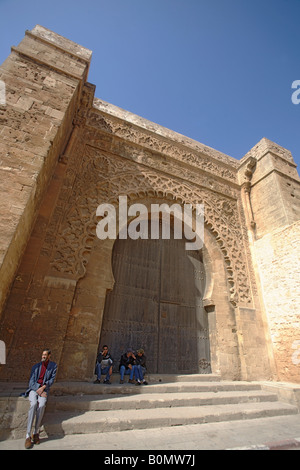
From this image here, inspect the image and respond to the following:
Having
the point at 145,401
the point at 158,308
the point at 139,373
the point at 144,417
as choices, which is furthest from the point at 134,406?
the point at 158,308

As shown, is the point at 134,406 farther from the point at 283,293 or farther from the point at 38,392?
the point at 283,293

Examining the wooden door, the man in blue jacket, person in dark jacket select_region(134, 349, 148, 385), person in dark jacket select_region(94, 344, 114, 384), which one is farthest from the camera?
the wooden door

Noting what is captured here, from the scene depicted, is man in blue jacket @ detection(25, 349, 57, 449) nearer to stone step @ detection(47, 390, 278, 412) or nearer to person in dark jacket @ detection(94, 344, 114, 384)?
stone step @ detection(47, 390, 278, 412)

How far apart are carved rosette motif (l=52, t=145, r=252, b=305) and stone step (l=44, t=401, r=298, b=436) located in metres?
2.23

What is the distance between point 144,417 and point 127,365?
1.41m

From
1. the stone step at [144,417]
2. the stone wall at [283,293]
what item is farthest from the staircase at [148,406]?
the stone wall at [283,293]

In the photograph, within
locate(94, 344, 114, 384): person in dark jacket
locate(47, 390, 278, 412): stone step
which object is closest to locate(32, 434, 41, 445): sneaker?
locate(47, 390, 278, 412): stone step

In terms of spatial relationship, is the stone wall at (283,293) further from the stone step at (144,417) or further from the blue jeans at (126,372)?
the blue jeans at (126,372)

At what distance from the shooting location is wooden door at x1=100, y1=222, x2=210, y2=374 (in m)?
4.84

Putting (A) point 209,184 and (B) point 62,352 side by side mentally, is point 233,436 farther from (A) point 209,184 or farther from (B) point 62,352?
(A) point 209,184

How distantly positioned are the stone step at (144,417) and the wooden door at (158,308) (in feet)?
5.08

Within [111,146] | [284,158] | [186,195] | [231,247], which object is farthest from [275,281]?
[111,146]

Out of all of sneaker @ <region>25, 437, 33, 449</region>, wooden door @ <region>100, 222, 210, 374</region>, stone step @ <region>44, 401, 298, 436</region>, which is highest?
wooden door @ <region>100, 222, 210, 374</region>

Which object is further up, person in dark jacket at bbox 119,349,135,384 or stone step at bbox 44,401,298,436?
person in dark jacket at bbox 119,349,135,384
